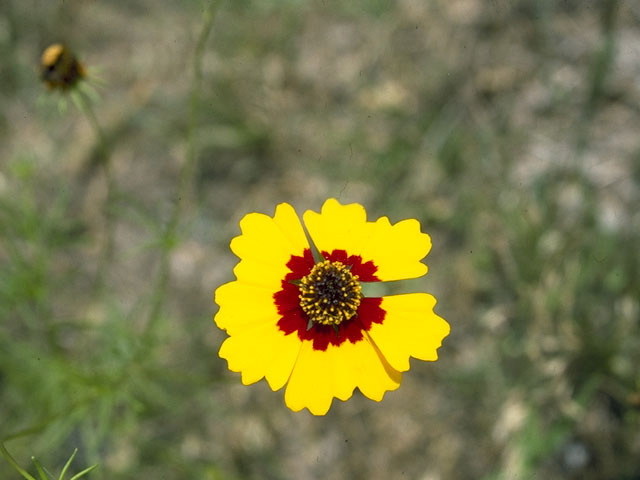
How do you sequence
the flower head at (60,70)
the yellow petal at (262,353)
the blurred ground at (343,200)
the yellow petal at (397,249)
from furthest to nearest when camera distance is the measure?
the blurred ground at (343,200) → the flower head at (60,70) → the yellow petal at (397,249) → the yellow petal at (262,353)

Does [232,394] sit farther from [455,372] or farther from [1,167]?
[1,167]

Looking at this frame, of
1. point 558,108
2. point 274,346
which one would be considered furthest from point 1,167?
point 558,108

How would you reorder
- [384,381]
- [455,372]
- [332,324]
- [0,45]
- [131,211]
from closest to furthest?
1. [384,381]
2. [332,324]
3. [455,372]
4. [131,211]
5. [0,45]

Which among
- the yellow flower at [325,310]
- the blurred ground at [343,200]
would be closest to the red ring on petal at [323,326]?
the yellow flower at [325,310]

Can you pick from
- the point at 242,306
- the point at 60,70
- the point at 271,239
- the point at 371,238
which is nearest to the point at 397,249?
the point at 371,238

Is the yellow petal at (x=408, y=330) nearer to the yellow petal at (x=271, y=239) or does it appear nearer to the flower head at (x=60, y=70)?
the yellow petal at (x=271, y=239)

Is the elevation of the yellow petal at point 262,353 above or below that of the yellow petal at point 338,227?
below
